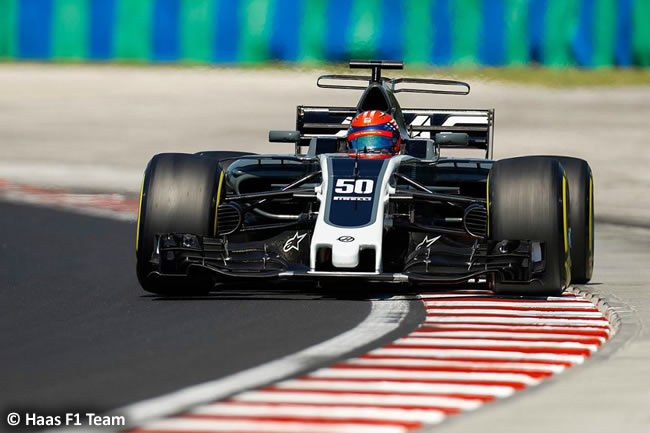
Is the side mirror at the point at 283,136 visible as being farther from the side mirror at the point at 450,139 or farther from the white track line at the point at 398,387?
the white track line at the point at 398,387

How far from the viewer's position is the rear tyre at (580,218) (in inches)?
440

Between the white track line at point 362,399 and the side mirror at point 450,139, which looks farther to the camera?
the side mirror at point 450,139

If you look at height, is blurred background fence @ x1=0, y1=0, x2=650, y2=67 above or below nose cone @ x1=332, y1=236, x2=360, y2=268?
above

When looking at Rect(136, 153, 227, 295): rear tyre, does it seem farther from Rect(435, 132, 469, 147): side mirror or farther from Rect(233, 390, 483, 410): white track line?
Rect(233, 390, 483, 410): white track line

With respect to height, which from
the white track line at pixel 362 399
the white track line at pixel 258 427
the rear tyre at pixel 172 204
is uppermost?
the rear tyre at pixel 172 204

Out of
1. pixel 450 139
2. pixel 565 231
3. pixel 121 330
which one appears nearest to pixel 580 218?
pixel 565 231

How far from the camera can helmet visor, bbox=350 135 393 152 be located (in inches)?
453

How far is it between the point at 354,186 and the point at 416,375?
3029mm

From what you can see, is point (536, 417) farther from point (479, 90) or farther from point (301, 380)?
point (479, 90)

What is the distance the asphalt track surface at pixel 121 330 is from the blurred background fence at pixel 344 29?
18.3m

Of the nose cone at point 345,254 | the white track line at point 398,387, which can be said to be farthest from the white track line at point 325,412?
the nose cone at point 345,254

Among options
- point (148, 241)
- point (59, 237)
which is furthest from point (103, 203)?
point (148, 241)

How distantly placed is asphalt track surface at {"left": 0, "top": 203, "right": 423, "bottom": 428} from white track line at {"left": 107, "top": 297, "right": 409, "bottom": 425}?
0.29 feet

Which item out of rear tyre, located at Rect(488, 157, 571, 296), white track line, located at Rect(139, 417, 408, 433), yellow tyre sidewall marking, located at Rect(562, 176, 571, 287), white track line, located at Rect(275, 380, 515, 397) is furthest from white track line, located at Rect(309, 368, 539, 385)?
yellow tyre sidewall marking, located at Rect(562, 176, 571, 287)
